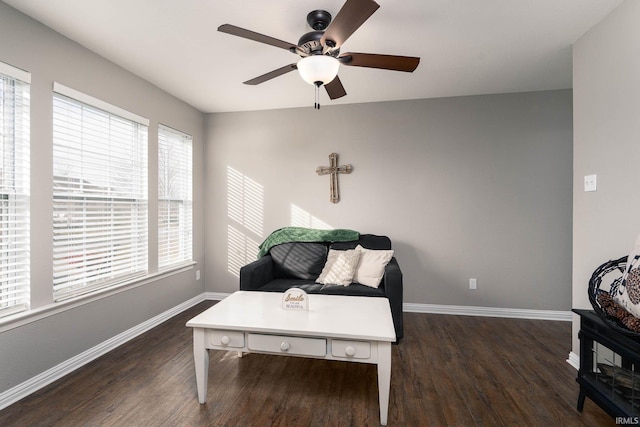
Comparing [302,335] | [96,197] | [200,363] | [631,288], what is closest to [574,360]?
Result: [631,288]

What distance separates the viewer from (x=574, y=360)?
239 cm

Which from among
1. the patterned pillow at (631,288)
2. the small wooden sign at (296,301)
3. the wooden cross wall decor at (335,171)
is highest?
the wooden cross wall decor at (335,171)

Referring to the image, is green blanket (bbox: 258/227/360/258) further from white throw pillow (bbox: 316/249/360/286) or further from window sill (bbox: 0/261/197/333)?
window sill (bbox: 0/261/197/333)

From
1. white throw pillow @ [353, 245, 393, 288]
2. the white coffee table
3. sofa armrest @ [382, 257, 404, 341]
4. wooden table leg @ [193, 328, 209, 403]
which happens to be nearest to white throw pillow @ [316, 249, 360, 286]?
white throw pillow @ [353, 245, 393, 288]

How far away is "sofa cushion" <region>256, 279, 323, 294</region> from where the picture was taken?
118 inches

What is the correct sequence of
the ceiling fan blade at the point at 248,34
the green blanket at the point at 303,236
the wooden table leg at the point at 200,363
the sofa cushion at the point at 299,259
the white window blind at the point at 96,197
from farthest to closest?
the green blanket at the point at 303,236, the sofa cushion at the point at 299,259, the white window blind at the point at 96,197, the wooden table leg at the point at 200,363, the ceiling fan blade at the point at 248,34

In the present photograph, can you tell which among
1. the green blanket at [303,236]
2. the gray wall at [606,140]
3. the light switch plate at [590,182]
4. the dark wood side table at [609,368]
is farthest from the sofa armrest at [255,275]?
the light switch plate at [590,182]

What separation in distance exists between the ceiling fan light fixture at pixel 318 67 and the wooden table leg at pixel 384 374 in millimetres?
1605

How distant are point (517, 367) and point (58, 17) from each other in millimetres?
4192

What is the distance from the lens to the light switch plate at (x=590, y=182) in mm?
2188

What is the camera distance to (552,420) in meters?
1.79

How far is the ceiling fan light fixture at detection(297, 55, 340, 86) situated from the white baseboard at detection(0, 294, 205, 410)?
271 centimetres

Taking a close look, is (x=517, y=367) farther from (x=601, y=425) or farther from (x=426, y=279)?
(x=426, y=279)

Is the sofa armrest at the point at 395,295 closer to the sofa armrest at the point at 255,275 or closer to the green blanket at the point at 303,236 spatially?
the green blanket at the point at 303,236
